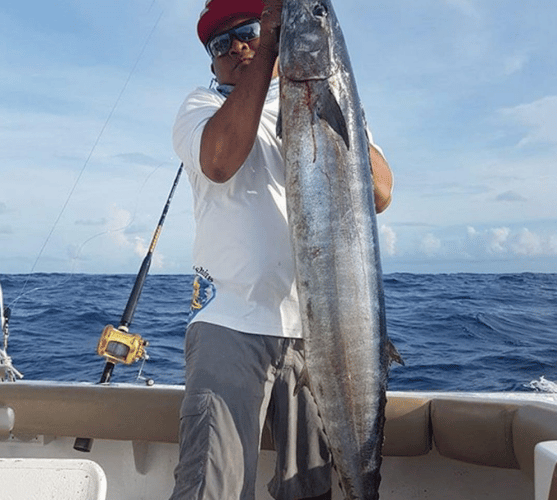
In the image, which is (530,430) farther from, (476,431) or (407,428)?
(407,428)

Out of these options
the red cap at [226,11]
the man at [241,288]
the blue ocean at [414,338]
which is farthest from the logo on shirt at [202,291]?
the blue ocean at [414,338]

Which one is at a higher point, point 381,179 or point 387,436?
point 381,179

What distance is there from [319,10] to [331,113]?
351 mm

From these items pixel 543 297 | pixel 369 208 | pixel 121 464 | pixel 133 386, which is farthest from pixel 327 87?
pixel 543 297

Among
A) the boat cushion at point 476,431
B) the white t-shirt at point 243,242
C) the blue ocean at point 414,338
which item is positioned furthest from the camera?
the blue ocean at point 414,338

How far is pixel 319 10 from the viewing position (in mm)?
1952

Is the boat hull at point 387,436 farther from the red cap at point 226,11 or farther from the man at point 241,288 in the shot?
the red cap at point 226,11

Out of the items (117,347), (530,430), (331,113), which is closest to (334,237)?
(331,113)

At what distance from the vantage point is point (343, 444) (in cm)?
196

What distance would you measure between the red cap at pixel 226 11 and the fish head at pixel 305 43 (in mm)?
364

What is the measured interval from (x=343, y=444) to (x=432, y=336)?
7289mm

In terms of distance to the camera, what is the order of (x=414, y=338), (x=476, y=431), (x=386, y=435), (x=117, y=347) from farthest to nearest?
(x=414, y=338) < (x=117, y=347) < (x=386, y=435) < (x=476, y=431)

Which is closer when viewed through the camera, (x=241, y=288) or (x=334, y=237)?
(x=334, y=237)

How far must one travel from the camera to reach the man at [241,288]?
1963mm
